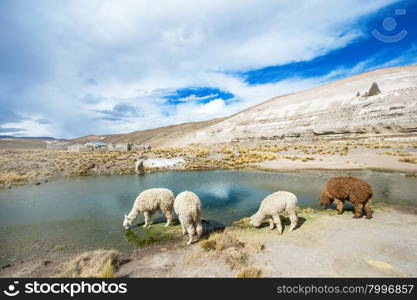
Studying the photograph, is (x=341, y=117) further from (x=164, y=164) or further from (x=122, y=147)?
(x=122, y=147)

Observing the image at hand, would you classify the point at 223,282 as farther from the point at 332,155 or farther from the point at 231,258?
the point at 332,155

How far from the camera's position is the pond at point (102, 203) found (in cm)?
838

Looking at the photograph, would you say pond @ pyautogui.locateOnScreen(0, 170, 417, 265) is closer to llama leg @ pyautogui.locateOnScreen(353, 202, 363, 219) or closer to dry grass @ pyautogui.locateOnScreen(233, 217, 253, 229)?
dry grass @ pyautogui.locateOnScreen(233, 217, 253, 229)

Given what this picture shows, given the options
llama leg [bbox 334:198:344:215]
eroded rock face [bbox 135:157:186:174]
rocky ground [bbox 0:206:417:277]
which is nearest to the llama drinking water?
rocky ground [bbox 0:206:417:277]

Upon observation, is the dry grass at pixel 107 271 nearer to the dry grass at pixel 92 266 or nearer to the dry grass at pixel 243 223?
the dry grass at pixel 92 266

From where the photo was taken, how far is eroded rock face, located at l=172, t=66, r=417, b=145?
3991 cm

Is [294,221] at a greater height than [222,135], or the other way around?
[222,135]

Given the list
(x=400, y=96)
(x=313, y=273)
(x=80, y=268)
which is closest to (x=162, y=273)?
(x=80, y=268)

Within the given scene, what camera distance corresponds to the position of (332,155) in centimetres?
2917

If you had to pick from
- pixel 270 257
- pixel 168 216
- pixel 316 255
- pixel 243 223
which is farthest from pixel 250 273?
pixel 168 216

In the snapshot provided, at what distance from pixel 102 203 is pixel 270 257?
1172cm

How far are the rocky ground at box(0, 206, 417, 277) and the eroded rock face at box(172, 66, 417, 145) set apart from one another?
42234 millimetres

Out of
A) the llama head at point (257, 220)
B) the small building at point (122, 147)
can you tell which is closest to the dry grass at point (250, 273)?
the llama head at point (257, 220)

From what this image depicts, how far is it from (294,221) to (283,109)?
210 ft
